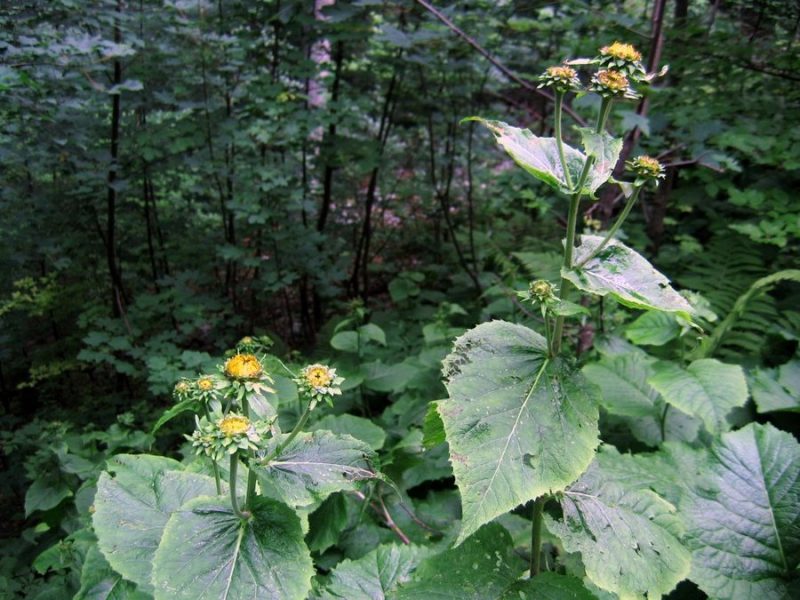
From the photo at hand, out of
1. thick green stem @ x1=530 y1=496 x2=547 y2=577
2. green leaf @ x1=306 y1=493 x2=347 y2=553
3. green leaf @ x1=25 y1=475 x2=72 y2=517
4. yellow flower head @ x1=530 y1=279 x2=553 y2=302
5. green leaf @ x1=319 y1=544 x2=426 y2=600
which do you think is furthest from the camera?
green leaf @ x1=25 y1=475 x2=72 y2=517

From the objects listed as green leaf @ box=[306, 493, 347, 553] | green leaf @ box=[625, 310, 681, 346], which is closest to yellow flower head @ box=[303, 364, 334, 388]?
green leaf @ box=[306, 493, 347, 553]

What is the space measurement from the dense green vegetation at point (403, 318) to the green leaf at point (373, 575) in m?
0.01

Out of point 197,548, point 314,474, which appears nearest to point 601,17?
point 314,474

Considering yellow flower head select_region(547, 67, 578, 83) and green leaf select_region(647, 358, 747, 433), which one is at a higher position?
yellow flower head select_region(547, 67, 578, 83)

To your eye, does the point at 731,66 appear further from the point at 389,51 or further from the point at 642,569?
the point at 642,569

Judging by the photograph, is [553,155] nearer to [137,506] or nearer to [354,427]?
[137,506]

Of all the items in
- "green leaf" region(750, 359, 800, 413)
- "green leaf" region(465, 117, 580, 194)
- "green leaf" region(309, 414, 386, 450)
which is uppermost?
"green leaf" region(465, 117, 580, 194)

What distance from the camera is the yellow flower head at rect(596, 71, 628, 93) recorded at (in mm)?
903

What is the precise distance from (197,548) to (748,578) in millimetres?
1376

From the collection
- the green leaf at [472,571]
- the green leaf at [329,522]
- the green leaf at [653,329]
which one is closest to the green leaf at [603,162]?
the green leaf at [472,571]

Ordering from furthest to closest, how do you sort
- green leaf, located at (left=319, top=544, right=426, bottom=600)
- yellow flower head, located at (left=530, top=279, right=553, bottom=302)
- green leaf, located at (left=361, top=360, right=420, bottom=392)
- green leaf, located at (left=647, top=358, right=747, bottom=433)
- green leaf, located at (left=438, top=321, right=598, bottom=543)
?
green leaf, located at (left=361, top=360, right=420, bottom=392)
green leaf, located at (left=647, top=358, right=747, bottom=433)
green leaf, located at (left=319, top=544, right=426, bottom=600)
yellow flower head, located at (left=530, top=279, right=553, bottom=302)
green leaf, located at (left=438, top=321, right=598, bottom=543)

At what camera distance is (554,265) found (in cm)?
419

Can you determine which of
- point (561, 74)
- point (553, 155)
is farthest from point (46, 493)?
point (561, 74)

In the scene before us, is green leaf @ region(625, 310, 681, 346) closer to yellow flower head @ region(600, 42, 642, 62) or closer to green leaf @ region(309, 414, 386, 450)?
green leaf @ region(309, 414, 386, 450)
